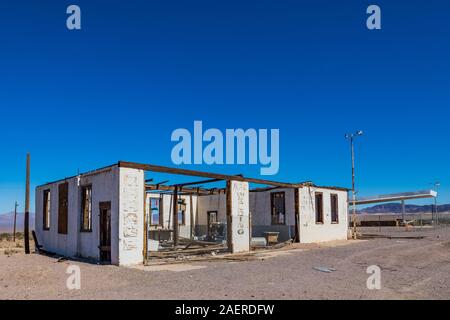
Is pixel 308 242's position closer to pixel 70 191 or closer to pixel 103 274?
pixel 70 191

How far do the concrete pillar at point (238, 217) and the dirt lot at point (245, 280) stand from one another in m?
3.93

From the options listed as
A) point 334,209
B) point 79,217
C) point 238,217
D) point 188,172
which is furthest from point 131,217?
point 334,209

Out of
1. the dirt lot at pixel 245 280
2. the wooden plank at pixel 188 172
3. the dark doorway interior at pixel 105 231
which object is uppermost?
the wooden plank at pixel 188 172

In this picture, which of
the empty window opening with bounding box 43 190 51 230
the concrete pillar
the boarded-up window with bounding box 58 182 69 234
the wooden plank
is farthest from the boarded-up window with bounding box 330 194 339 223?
the empty window opening with bounding box 43 190 51 230

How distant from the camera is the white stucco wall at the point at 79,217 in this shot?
58.8ft

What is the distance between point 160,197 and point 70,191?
12351mm

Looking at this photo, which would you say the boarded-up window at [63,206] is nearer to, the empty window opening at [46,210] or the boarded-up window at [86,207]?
the boarded-up window at [86,207]

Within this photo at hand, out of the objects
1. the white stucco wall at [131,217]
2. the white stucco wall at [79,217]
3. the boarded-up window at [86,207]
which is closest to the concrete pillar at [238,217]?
the white stucco wall at [131,217]

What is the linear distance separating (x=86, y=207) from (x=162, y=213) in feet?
42.4

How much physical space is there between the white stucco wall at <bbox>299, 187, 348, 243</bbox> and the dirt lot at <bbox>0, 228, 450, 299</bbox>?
9.54 metres

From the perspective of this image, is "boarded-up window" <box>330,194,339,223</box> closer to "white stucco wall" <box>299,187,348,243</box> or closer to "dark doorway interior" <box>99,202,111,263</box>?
"white stucco wall" <box>299,187,348,243</box>

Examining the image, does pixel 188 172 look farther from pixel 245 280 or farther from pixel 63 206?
pixel 245 280
